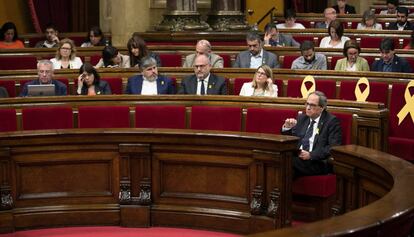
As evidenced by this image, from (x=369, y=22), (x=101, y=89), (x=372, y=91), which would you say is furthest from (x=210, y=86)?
(x=369, y=22)

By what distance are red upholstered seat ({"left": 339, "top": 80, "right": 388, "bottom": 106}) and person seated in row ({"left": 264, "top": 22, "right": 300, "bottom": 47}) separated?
9.97ft

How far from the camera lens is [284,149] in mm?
5605

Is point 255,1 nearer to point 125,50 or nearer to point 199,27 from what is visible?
point 199,27

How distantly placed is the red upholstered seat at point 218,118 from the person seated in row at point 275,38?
4.05m

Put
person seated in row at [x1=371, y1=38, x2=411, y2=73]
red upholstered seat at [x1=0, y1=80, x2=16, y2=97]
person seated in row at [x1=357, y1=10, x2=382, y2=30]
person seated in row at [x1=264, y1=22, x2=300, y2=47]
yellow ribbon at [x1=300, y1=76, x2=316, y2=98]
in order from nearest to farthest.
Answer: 1. yellow ribbon at [x1=300, y1=76, x2=316, y2=98]
2. red upholstered seat at [x1=0, y1=80, x2=16, y2=97]
3. person seated in row at [x1=371, y1=38, x2=411, y2=73]
4. person seated in row at [x1=264, y1=22, x2=300, y2=47]
5. person seated in row at [x1=357, y1=10, x2=382, y2=30]

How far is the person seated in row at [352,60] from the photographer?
8453 mm

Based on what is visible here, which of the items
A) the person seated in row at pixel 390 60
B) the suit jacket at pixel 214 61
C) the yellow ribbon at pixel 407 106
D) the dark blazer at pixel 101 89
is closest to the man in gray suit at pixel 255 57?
the suit jacket at pixel 214 61

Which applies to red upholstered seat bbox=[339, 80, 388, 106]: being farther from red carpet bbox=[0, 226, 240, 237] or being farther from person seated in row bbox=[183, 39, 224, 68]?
red carpet bbox=[0, 226, 240, 237]

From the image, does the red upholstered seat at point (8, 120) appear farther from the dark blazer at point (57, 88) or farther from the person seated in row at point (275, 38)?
the person seated in row at point (275, 38)

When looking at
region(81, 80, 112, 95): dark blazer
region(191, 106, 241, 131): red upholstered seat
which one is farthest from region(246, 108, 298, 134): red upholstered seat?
region(81, 80, 112, 95): dark blazer

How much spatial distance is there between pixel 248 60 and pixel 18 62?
256 centimetres

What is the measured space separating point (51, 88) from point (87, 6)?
7269 mm

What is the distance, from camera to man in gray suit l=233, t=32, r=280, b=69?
8.86 metres

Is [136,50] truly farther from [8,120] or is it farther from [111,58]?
[8,120]
